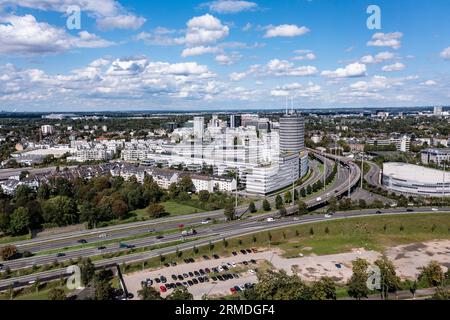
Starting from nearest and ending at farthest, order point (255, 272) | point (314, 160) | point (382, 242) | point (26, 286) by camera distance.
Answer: point (26, 286), point (255, 272), point (382, 242), point (314, 160)

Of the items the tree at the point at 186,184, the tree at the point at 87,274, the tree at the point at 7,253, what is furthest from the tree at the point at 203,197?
the tree at the point at 87,274

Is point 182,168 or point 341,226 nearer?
point 341,226

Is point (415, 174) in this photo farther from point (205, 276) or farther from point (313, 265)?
point (205, 276)

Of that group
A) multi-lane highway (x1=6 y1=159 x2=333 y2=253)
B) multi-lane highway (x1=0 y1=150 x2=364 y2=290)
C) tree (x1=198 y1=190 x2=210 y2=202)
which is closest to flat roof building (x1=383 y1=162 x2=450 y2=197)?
multi-lane highway (x1=0 y1=150 x2=364 y2=290)

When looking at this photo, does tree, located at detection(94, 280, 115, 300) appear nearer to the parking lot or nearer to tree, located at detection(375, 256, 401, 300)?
the parking lot

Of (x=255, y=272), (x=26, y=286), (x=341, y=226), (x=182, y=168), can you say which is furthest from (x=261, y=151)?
(x=26, y=286)

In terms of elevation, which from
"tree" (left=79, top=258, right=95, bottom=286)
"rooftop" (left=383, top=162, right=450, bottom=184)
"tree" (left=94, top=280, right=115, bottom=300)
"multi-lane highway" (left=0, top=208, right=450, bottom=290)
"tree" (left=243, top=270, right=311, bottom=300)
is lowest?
"multi-lane highway" (left=0, top=208, right=450, bottom=290)

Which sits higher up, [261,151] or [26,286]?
[261,151]

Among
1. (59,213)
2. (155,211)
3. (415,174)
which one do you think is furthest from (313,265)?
(415,174)
